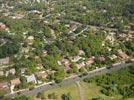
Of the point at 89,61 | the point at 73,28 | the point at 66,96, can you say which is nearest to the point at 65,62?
the point at 89,61

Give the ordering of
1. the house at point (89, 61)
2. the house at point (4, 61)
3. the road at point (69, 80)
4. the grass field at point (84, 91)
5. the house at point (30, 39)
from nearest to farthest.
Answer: the grass field at point (84, 91) < the road at point (69, 80) < the house at point (89, 61) < the house at point (4, 61) < the house at point (30, 39)

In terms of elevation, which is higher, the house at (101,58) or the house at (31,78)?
the house at (31,78)

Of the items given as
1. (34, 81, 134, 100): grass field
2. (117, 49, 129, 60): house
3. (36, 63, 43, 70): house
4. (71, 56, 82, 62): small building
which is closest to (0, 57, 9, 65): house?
(36, 63, 43, 70): house

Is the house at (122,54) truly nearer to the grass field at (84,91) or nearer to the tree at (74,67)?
the tree at (74,67)

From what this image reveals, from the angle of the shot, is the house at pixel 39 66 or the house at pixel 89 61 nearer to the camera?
the house at pixel 39 66

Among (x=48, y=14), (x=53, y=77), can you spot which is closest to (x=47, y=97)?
(x=53, y=77)

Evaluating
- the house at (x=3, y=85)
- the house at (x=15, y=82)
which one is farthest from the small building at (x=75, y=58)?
the house at (x=3, y=85)

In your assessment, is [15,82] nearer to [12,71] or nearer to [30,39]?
[12,71]

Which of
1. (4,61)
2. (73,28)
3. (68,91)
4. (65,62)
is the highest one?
(4,61)

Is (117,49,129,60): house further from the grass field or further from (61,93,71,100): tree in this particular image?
(61,93,71,100): tree

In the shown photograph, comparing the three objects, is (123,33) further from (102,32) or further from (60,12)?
(60,12)

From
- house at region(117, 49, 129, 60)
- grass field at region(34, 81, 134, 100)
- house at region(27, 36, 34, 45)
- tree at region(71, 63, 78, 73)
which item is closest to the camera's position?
grass field at region(34, 81, 134, 100)
